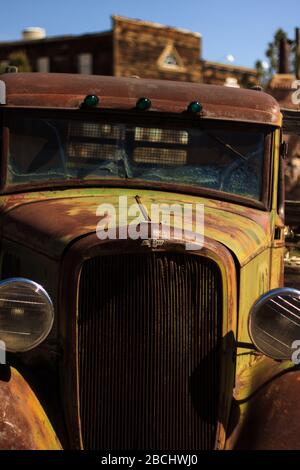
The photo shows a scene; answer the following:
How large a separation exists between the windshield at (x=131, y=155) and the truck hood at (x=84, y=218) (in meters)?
0.15

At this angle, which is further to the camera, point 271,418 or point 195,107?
point 195,107

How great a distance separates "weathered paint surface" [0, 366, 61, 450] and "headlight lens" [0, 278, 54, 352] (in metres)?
0.21

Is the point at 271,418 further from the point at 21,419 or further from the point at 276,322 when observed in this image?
the point at 21,419

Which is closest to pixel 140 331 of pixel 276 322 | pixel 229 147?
pixel 276 322

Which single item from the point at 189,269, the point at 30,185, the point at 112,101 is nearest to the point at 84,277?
the point at 189,269

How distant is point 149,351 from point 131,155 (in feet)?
4.99

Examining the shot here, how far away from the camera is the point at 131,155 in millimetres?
4797

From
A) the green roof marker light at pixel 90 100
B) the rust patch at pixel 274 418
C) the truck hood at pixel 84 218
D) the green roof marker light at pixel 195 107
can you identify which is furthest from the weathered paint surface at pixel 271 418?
the green roof marker light at pixel 90 100

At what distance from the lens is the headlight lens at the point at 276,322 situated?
3.75 m

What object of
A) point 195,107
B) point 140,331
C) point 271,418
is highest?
point 195,107

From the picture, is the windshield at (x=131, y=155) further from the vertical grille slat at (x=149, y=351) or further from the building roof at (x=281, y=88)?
the building roof at (x=281, y=88)

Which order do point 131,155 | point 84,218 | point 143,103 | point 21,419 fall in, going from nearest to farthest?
point 21,419, point 84,218, point 131,155, point 143,103

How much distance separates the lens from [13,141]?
485cm

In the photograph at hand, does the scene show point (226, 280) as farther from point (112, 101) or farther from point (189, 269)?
point (112, 101)
